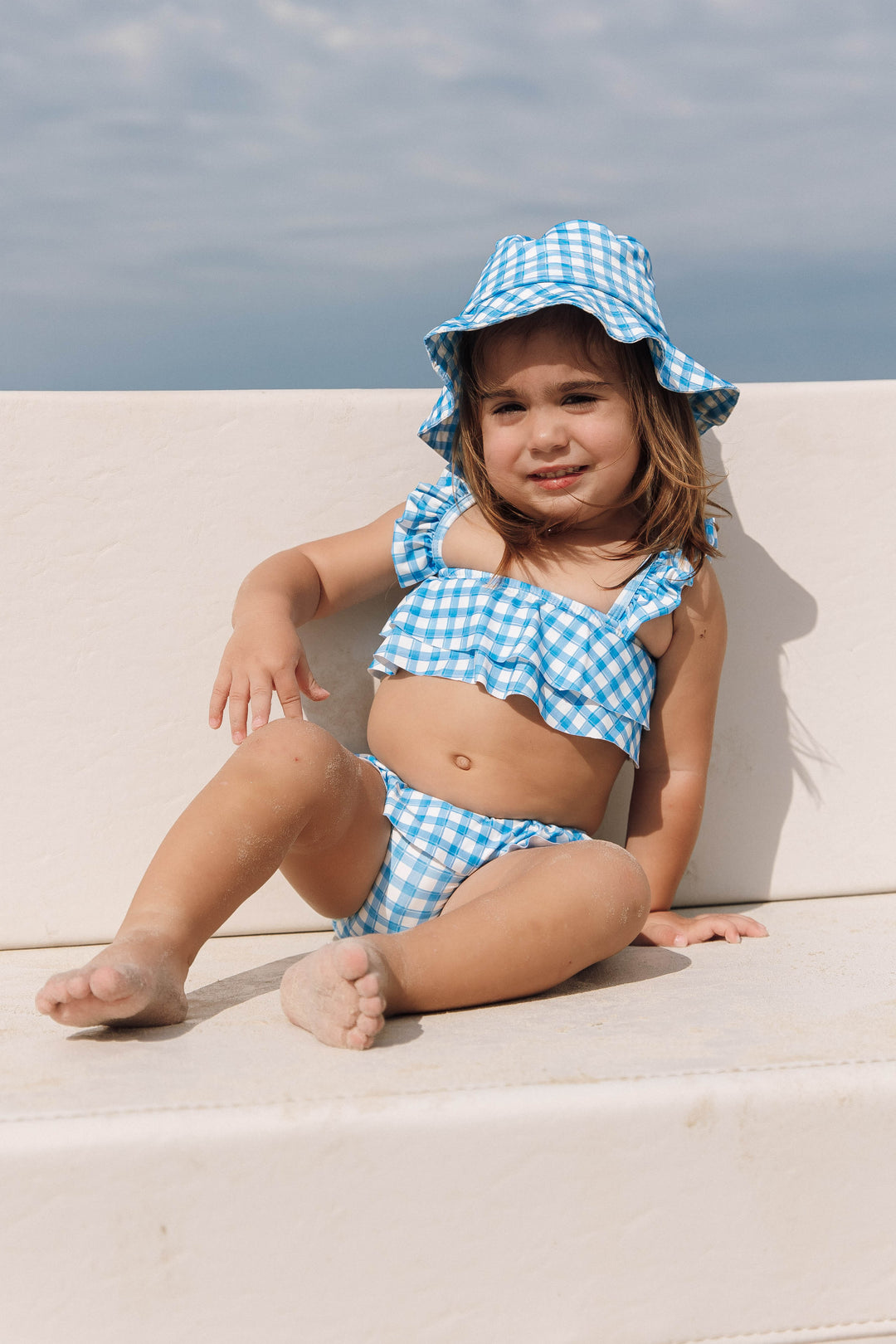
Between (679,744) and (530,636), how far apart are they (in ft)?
1.08

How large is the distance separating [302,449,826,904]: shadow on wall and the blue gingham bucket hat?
0.25 m

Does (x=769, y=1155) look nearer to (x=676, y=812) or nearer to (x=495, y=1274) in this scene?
(x=495, y=1274)

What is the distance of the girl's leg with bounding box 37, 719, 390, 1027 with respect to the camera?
116 centimetres

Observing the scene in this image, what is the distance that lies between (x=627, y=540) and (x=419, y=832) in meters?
0.58

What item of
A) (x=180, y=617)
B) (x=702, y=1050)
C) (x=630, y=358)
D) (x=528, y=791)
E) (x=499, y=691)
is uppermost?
(x=630, y=358)

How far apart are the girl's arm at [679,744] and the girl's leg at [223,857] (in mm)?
481

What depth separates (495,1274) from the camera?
38.6 inches

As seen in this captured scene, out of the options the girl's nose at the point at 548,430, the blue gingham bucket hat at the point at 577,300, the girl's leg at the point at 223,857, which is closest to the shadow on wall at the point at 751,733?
the blue gingham bucket hat at the point at 577,300

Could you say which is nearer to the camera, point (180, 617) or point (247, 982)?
point (247, 982)

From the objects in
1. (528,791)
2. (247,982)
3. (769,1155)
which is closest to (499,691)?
(528,791)

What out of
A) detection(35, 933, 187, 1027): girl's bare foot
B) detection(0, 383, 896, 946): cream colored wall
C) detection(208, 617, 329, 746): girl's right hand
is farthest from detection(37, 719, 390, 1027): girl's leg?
detection(0, 383, 896, 946): cream colored wall

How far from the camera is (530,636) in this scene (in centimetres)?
169

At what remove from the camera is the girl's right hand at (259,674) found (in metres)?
1.60

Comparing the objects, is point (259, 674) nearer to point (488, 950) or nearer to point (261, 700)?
point (261, 700)
